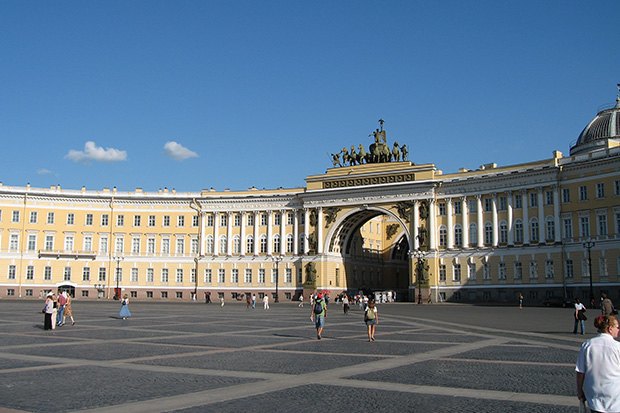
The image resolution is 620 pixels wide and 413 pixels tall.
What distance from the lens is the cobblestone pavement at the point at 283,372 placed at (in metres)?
13.1

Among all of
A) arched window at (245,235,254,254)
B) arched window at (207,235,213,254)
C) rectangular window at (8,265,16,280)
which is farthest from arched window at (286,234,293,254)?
rectangular window at (8,265,16,280)

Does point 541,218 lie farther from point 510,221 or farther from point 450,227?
point 450,227

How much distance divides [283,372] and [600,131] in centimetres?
7120

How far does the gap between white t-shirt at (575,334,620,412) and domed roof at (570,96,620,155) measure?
2946 inches

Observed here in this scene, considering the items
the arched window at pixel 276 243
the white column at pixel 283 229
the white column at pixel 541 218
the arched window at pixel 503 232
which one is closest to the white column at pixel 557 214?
the white column at pixel 541 218

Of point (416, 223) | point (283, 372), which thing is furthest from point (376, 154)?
point (283, 372)

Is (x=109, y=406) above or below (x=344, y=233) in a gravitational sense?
below

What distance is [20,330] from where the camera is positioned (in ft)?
Answer: 105

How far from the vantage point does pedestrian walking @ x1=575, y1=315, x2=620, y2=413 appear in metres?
7.89

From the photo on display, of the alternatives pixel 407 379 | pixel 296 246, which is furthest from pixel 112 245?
pixel 407 379

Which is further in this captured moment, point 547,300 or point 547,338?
point 547,300

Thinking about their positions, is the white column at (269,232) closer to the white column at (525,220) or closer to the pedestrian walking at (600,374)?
the white column at (525,220)

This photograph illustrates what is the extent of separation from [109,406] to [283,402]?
3345 millimetres

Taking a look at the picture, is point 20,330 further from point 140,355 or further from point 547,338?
point 547,338
